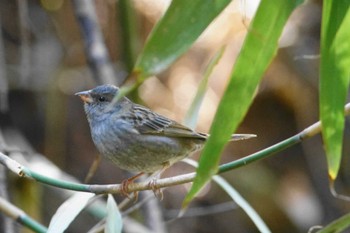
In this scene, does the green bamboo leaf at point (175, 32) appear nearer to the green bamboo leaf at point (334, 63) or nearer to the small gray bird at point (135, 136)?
the green bamboo leaf at point (334, 63)

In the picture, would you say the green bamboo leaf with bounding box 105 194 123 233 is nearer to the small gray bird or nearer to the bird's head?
the small gray bird

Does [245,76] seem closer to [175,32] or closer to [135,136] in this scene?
[175,32]

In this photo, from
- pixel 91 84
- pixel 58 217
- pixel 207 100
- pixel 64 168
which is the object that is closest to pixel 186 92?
pixel 207 100

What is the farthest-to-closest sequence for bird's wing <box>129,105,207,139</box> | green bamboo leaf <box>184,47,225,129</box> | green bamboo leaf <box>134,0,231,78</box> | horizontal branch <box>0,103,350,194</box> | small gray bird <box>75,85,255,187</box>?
bird's wing <box>129,105,207,139</box>, small gray bird <box>75,85,255,187</box>, green bamboo leaf <box>184,47,225,129</box>, horizontal branch <box>0,103,350,194</box>, green bamboo leaf <box>134,0,231,78</box>

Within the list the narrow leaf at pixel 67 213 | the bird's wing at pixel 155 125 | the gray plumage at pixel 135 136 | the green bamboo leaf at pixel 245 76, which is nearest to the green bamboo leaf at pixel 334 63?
the green bamboo leaf at pixel 245 76

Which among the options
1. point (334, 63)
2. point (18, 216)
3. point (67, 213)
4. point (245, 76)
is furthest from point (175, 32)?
point (18, 216)

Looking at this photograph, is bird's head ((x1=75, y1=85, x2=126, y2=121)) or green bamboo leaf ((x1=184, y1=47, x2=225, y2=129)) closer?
green bamboo leaf ((x1=184, y1=47, x2=225, y2=129))

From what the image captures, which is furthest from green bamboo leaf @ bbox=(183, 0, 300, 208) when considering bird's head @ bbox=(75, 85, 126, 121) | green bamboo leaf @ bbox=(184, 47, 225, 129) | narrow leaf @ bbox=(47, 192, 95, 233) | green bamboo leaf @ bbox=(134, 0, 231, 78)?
bird's head @ bbox=(75, 85, 126, 121)

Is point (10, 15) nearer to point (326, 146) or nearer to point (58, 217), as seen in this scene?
point (58, 217)
